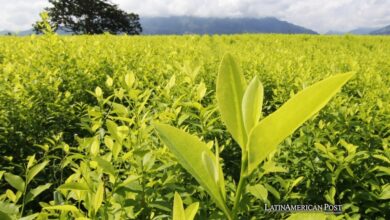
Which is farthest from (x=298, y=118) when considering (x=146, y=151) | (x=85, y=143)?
(x=85, y=143)

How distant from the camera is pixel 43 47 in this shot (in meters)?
4.79

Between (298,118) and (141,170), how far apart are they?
114 centimetres

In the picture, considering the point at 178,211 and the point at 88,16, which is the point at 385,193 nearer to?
the point at 178,211

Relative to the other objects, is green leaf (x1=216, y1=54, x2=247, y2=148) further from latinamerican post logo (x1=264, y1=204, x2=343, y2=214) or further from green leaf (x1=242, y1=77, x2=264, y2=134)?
latinamerican post logo (x1=264, y1=204, x2=343, y2=214)

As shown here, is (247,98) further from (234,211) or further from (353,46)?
(353,46)

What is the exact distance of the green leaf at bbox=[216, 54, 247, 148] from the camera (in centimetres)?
59

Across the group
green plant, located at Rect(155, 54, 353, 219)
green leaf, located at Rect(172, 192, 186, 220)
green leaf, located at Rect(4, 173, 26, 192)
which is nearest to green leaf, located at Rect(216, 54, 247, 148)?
green plant, located at Rect(155, 54, 353, 219)

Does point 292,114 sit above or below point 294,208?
above

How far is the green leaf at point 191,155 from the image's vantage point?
1.96ft

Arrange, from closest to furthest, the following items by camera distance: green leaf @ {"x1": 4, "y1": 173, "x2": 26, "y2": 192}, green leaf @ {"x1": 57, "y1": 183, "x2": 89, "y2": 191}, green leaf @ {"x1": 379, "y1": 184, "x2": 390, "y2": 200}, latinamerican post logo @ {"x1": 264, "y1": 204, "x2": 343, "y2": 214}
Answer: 1. green leaf @ {"x1": 57, "y1": 183, "x2": 89, "y2": 191}
2. green leaf @ {"x1": 4, "y1": 173, "x2": 26, "y2": 192}
3. latinamerican post logo @ {"x1": 264, "y1": 204, "x2": 343, "y2": 214}
4. green leaf @ {"x1": 379, "y1": 184, "x2": 390, "y2": 200}

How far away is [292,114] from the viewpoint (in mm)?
505

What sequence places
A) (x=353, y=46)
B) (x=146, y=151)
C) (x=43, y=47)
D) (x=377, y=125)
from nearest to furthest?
(x=146, y=151), (x=377, y=125), (x=43, y=47), (x=353, y=46)

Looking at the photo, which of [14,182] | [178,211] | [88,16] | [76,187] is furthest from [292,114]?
[88,16]

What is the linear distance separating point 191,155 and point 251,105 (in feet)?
0.42
